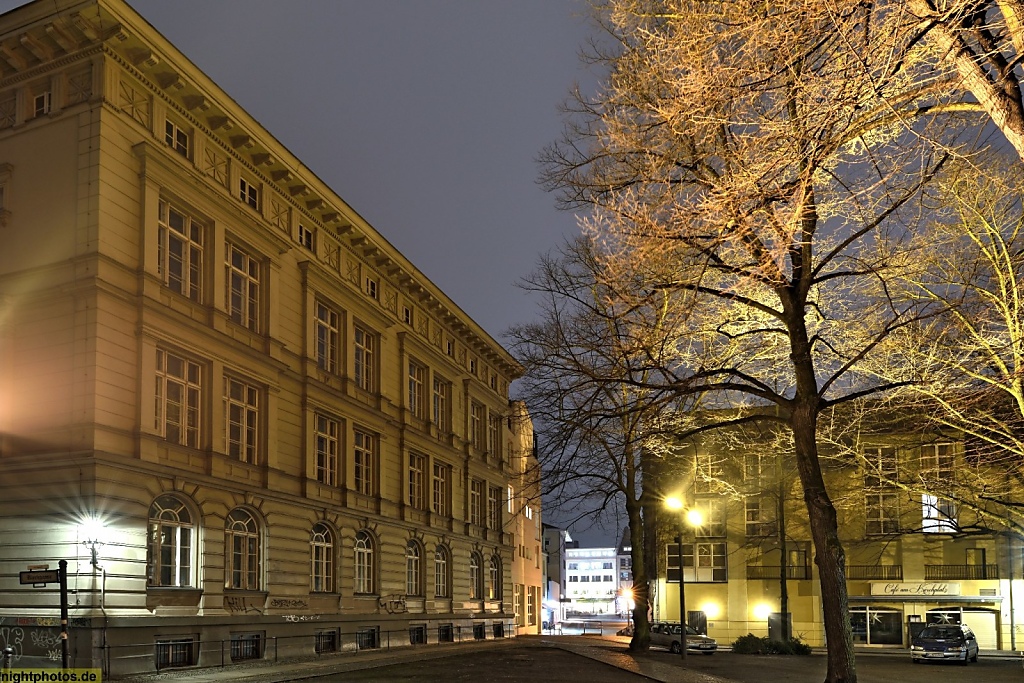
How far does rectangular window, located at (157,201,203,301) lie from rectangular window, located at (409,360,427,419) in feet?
61.0

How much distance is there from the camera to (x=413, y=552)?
4588cm

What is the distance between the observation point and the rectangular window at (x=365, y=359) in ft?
136

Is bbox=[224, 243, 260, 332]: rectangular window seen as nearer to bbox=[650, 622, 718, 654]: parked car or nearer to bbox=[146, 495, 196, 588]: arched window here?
bbox=[146, 495, 196, 588]: arched window

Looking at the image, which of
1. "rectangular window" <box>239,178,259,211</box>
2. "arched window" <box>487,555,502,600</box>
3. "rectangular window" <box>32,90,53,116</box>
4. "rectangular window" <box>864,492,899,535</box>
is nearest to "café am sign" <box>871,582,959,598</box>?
"rectangular window" <box>864,492,899,535</box>

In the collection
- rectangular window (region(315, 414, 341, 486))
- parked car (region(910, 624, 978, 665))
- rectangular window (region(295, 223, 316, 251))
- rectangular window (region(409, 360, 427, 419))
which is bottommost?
parked car (region(910, 624, 978, 665))

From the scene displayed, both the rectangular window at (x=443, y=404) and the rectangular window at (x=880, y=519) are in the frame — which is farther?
the rectangular window at (x=880, y=519)

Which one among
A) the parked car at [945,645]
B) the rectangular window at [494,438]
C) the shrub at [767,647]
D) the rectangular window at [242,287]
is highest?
the rectangular window at [242,287]

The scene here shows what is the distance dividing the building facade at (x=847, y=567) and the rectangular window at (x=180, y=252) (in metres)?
28.5

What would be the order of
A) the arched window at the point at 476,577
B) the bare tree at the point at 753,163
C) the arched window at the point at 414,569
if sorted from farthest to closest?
1. the arched window at the point at 476,577
2. the arched window at the point at 414,569
3. the bare tree at the point at 753,163

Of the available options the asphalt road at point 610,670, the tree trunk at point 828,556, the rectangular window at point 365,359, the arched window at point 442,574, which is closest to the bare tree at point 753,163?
the tree trunk at point 828,556

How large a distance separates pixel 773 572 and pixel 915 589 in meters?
7.48

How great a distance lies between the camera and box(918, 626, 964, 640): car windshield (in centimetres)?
4181

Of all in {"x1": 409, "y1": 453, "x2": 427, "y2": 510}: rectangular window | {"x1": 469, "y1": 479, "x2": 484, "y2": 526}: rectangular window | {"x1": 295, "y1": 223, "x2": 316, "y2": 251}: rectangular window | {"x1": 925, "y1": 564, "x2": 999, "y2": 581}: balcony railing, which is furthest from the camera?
{"x1": 469, "y1": 479, "x2": 484, "y2": 526}: rectangular window

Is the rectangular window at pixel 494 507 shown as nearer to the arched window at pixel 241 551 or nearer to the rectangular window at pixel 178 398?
the arched window at pixel 241 551
